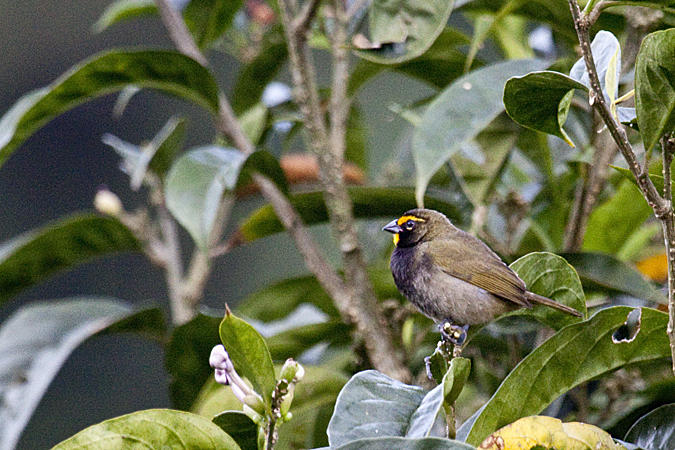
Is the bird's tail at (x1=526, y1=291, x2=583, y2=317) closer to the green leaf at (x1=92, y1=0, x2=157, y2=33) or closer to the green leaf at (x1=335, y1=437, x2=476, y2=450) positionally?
the green leaf at (x1=335, y1=437, x2=476, y2=450)

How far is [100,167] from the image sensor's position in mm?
3504

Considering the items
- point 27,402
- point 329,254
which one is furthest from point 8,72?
point 27,402

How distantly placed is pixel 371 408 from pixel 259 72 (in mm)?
1036

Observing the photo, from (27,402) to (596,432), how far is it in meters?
0.93

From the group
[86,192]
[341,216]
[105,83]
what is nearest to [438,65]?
[341,216]

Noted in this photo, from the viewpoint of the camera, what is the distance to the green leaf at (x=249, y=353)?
611 mm

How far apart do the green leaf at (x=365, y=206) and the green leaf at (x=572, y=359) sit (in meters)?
0.52

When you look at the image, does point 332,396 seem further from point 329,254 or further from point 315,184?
point 329,254

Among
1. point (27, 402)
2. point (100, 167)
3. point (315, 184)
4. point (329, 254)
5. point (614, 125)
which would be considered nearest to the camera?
point (614, 125)

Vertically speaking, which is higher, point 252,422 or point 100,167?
point 252,422

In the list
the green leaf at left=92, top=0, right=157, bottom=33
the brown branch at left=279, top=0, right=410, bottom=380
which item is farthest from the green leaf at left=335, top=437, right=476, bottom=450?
the green leaf at left=92, top=0, right=157, bottom=33

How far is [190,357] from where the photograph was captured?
50.3 inches

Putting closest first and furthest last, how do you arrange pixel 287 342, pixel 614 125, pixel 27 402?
1. pixel 614 125
2. pixel 27 402
3. pixel 287 342

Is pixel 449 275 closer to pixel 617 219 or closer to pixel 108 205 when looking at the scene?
pixel 617 219
